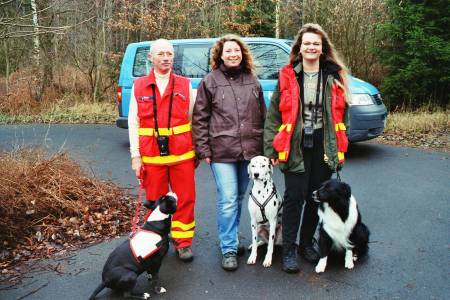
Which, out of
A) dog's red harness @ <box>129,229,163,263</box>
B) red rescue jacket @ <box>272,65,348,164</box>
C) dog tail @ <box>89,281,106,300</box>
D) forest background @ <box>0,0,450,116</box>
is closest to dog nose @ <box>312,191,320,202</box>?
red rescue jacket @ <box>272,65,348,164</box>

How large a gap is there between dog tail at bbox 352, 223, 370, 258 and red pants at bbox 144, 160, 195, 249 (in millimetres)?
1612

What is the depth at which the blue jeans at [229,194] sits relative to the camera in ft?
13.1

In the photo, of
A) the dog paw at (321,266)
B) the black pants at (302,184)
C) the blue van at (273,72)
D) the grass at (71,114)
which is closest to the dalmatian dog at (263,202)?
the black pants at (302,184)

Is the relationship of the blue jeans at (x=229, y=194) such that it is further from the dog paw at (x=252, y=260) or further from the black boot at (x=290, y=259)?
the black boot at (x=290, y=259)

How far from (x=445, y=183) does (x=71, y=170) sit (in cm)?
568

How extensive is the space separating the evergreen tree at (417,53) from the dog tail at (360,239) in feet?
27.7

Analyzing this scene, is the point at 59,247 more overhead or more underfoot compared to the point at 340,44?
more underfoot

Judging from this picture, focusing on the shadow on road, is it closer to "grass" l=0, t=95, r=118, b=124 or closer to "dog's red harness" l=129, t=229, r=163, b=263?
"dog's red harness" l=129, t=229, r=163, b=263

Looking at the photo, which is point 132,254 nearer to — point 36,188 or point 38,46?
point 36,188

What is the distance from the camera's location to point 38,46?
1595cm

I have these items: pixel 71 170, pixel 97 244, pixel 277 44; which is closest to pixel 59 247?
pixel 97 244

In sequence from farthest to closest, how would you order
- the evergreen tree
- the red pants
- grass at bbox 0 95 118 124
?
grass at bbox 0 95 118 124, the evergreen tree, the red pants

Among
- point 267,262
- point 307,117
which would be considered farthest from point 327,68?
point 267,262

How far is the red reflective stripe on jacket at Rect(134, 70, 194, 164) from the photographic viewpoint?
3.91 metres
